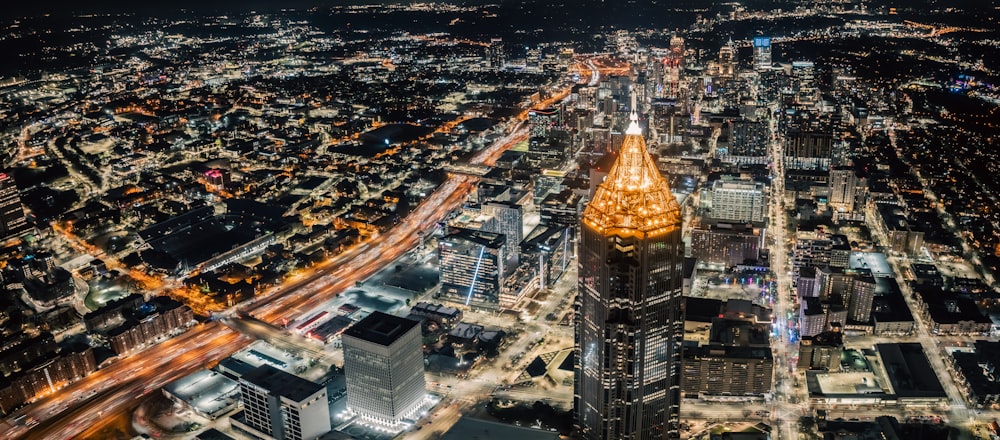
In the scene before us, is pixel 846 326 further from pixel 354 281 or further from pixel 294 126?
pixel 294 126

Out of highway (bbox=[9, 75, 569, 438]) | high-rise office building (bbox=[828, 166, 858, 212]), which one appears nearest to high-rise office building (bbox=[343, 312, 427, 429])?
highway (bbox=[9, 75, 569, 438])

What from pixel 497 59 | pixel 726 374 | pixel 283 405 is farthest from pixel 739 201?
pixel 497 59

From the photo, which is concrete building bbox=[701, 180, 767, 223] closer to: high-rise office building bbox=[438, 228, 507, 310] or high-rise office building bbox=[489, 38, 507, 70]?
high-rise office building bbox=[438, 228, 507, 310]

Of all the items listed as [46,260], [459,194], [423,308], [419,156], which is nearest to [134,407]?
[423,308]

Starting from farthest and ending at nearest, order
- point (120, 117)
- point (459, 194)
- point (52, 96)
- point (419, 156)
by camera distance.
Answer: point (52, 96)
point (120, 117)
point (419, 156)
point (459, 194)

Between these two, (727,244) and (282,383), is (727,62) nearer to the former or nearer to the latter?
(727,244)
